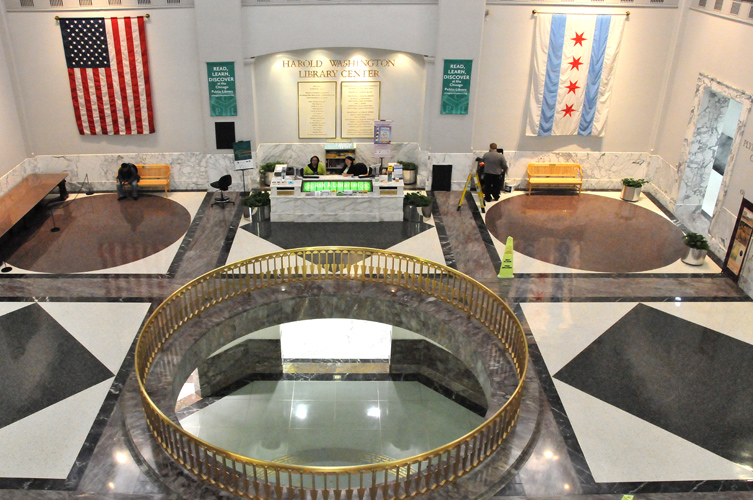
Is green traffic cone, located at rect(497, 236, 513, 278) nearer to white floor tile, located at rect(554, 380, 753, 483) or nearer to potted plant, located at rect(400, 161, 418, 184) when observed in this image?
white floor tile, located at rect(554, 380, 753, 483)

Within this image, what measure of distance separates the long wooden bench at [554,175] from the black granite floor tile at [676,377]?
5.58 m

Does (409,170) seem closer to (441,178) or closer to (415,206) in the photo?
(441,178)

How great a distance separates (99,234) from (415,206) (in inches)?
253

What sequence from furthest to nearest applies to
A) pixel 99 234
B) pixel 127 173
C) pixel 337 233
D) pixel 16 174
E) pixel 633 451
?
pixel 127 173 < pixel 16 174 < pixel 337 233 < pixel 99 234 < pixel 633 451

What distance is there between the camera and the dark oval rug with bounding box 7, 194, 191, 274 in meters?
12.3

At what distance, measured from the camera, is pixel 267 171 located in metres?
16.0

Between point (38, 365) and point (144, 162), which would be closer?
point (38, 365)

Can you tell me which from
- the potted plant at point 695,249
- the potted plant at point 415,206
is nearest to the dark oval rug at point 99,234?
the potted plant at point 415,206

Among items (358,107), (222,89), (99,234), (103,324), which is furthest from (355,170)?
(103,324)

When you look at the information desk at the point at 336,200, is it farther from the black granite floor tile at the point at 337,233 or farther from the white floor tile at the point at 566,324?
the white floor tile at the point at 566,324

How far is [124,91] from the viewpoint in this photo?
14992mm

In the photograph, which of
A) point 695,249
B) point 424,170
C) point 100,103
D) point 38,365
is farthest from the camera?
point 424,170

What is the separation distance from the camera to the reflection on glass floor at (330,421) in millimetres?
9258

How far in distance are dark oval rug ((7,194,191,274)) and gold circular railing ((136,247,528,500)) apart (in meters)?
2.59
